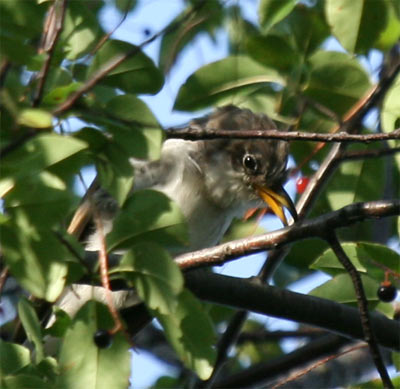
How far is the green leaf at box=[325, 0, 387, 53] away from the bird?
1240 mm

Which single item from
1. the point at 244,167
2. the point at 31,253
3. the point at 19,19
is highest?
the point at 19,19

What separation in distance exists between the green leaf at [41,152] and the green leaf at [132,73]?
0.60m

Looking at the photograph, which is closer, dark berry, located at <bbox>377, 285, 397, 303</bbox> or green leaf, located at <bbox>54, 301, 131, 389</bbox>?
green leaf, located at <bbox>54, 301, 131, 389</bbox>

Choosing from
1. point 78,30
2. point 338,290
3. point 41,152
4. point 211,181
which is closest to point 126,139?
point 41,152

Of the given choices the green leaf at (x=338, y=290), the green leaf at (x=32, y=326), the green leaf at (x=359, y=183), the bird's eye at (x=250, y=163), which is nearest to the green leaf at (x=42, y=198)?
the green leaf at (x=32, y=326)

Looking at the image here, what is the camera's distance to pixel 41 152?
2732 millimetres

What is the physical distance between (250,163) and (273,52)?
1614mm

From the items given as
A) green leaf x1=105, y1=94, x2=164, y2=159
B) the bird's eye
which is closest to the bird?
the bird's eye

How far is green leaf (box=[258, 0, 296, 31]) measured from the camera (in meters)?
3.78

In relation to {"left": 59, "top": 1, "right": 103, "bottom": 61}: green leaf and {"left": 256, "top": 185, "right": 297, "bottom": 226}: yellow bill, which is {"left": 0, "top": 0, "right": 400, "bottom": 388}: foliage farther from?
{"left": 256, "top": 185, "right": 297, "bottom": 226}: yellow bill

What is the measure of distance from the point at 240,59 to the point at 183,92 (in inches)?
10.7

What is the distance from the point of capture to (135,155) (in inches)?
118

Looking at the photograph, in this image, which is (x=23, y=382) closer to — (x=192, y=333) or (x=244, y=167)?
(x=192, y=333)

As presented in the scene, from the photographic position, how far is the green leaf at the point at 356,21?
12.2ft
